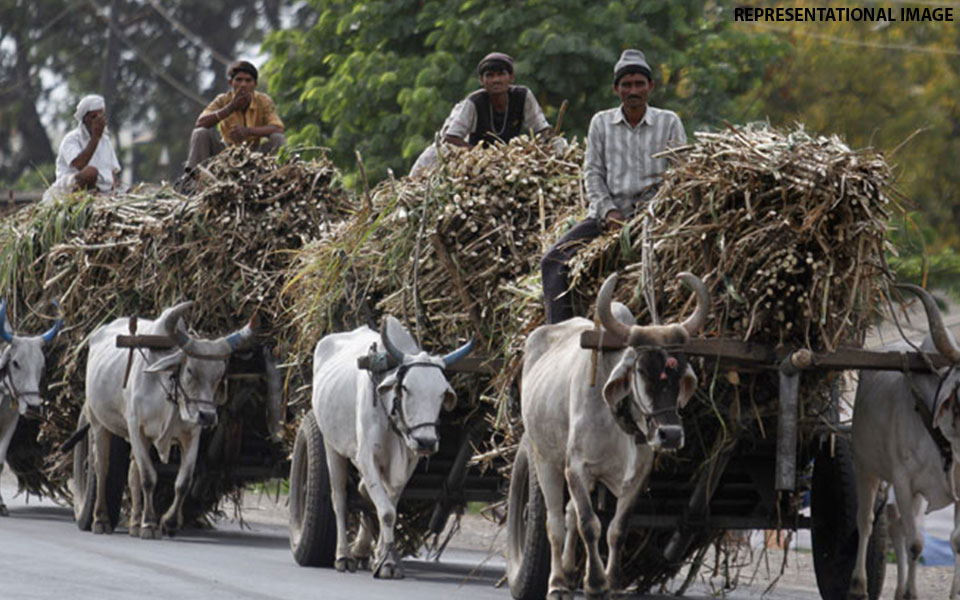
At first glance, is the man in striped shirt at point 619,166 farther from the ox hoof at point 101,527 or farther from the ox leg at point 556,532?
the ox hoof at point 101,527

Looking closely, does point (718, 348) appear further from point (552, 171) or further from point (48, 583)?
point (48, 583)

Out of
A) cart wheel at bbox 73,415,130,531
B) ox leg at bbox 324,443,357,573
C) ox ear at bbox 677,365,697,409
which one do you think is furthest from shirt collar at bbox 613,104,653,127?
cart wheel at bbox 73,415,130,531

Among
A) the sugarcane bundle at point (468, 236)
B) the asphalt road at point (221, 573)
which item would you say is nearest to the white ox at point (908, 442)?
the asphalt road at point (221, 573)

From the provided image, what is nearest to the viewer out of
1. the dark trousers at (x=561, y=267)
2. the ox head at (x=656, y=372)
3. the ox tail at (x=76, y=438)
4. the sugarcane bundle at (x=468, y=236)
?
the ox head at (x=656, y=372)

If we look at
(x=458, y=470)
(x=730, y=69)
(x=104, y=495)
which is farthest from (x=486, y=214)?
(x=730, y=69)

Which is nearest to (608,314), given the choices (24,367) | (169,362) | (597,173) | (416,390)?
(597,173)

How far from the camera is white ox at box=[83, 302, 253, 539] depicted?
13.1 m

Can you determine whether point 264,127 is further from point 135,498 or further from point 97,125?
point 135,498

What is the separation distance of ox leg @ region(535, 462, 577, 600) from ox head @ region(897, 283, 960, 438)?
183 cm

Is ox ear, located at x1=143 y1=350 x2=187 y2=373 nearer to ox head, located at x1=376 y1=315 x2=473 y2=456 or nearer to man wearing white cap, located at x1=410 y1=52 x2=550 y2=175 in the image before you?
man wearing white cap, located at x1=410 y1=52 x2=550 y2=175

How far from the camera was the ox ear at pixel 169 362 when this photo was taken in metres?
13.2

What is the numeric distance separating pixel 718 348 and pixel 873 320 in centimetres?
122

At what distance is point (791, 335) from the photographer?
8.65m

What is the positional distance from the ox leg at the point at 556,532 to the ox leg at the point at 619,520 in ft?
1.15
